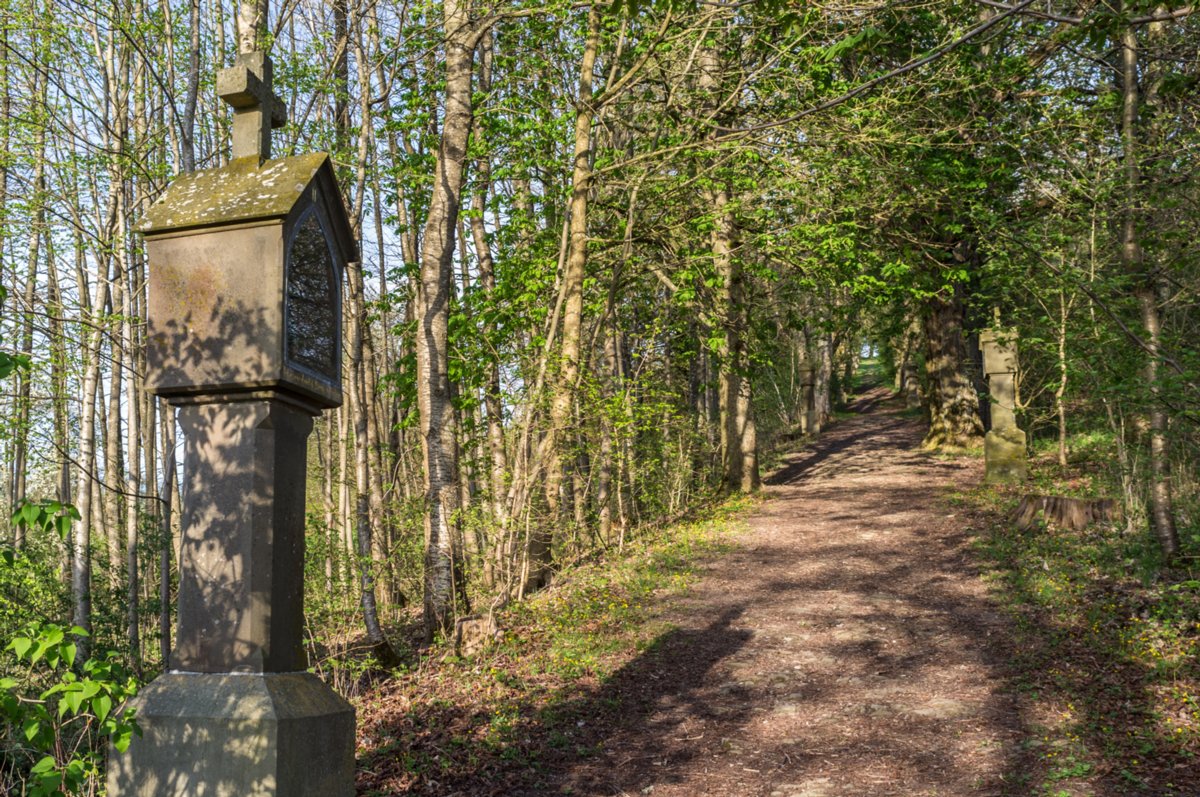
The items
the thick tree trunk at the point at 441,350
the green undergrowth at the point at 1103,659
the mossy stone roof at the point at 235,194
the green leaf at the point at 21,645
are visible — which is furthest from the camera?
the thick tree trunk at the point at 441,350

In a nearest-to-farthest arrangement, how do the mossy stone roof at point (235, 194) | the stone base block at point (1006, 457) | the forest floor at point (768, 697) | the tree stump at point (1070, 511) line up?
the mossy stone roof at point (235, 194), the forest floor at point (768, 697), the tree stump at point (1070, 511), the stone base block at point (1006, 457)

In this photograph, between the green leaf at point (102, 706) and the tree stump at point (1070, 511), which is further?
the tree stump at point (1070, 511)

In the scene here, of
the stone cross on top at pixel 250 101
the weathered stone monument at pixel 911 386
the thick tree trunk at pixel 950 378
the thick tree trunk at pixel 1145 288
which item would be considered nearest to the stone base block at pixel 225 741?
the stone cross on top at pixel 250 101

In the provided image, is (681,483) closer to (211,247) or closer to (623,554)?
(623,554)

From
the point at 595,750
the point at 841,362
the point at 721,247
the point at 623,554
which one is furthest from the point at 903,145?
the point at 841,362

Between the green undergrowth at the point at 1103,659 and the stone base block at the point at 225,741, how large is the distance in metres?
4.52

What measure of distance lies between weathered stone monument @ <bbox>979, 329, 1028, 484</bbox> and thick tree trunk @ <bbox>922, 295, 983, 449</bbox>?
4085mm

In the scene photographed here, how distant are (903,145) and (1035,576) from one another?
273 inches

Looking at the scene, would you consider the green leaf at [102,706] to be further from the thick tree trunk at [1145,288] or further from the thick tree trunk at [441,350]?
the thick tree trunk at [1145,288]

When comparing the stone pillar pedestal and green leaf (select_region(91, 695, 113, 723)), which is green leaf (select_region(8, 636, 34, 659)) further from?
the stone pillar pedestal

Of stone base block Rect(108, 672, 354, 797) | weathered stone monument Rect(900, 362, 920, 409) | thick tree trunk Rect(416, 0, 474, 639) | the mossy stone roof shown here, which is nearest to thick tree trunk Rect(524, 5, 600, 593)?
thick tree trunk Rect(416, 0, 474, 639)

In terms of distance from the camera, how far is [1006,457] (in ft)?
56.2

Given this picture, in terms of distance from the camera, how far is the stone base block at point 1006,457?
17.1 m

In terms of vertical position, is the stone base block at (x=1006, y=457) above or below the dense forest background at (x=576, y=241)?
below
